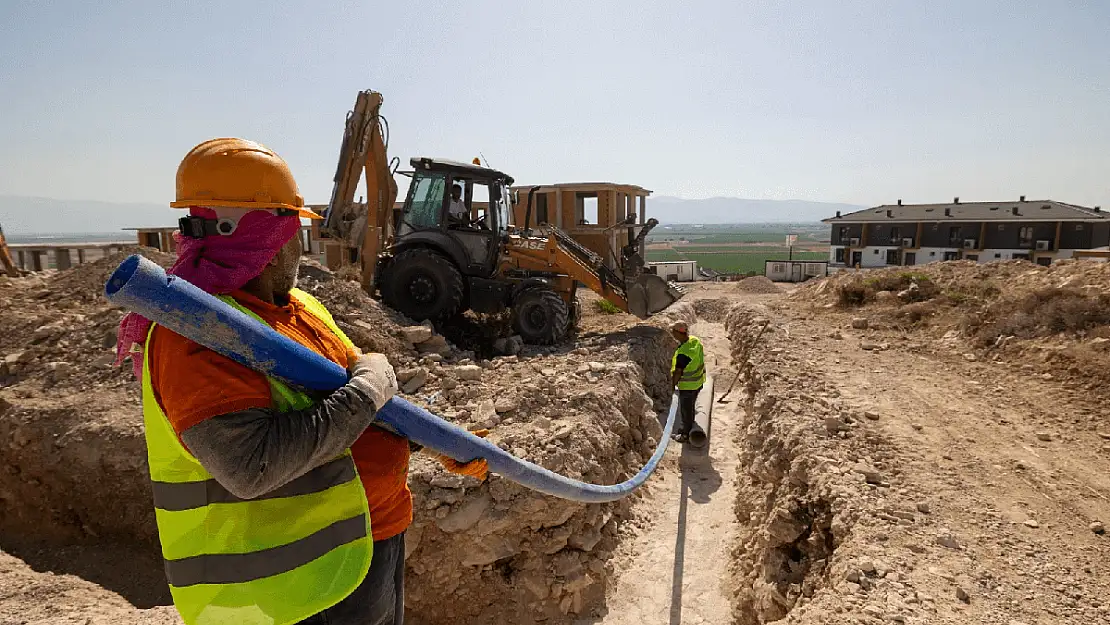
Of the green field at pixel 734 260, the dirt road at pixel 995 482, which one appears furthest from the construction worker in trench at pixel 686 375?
the green field at pixel 734 260

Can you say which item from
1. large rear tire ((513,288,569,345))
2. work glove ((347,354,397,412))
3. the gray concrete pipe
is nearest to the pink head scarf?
work glove ((347,354,397,412))

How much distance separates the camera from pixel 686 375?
24.7 feet

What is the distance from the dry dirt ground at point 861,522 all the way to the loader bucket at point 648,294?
3019mm

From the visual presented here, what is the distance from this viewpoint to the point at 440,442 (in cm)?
190

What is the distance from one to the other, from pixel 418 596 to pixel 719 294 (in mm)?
19464

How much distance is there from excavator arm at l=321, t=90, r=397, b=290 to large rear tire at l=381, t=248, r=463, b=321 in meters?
0.90

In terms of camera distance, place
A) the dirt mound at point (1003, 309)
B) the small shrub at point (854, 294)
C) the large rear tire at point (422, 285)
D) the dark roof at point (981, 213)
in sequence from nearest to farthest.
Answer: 1. the dirt mound at point (1003, 309)
2. the large rear tire at point (422, 285)
3. the small shrub at point (854, 294)
4. the dark roof at point (981, 213)

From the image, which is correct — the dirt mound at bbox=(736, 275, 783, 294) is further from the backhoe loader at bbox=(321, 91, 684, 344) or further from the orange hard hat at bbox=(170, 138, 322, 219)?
the orange hard hat at bbox=(170, 138, 322, 219)

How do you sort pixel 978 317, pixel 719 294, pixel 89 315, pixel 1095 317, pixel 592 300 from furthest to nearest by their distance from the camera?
pixel 719 294 < pixel 592 300 < pixel 978 317 < pixel 1095 317 < pixel 89 315

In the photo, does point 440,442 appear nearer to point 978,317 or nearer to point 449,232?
point 449,232

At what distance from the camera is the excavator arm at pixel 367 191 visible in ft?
29.8

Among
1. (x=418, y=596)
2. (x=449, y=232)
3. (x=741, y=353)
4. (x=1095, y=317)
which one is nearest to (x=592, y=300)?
(x=741, y=353)

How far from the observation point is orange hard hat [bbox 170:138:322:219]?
160 centimetres

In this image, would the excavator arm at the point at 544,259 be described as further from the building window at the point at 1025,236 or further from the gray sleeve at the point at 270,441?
the building window at the point at 1025,236
